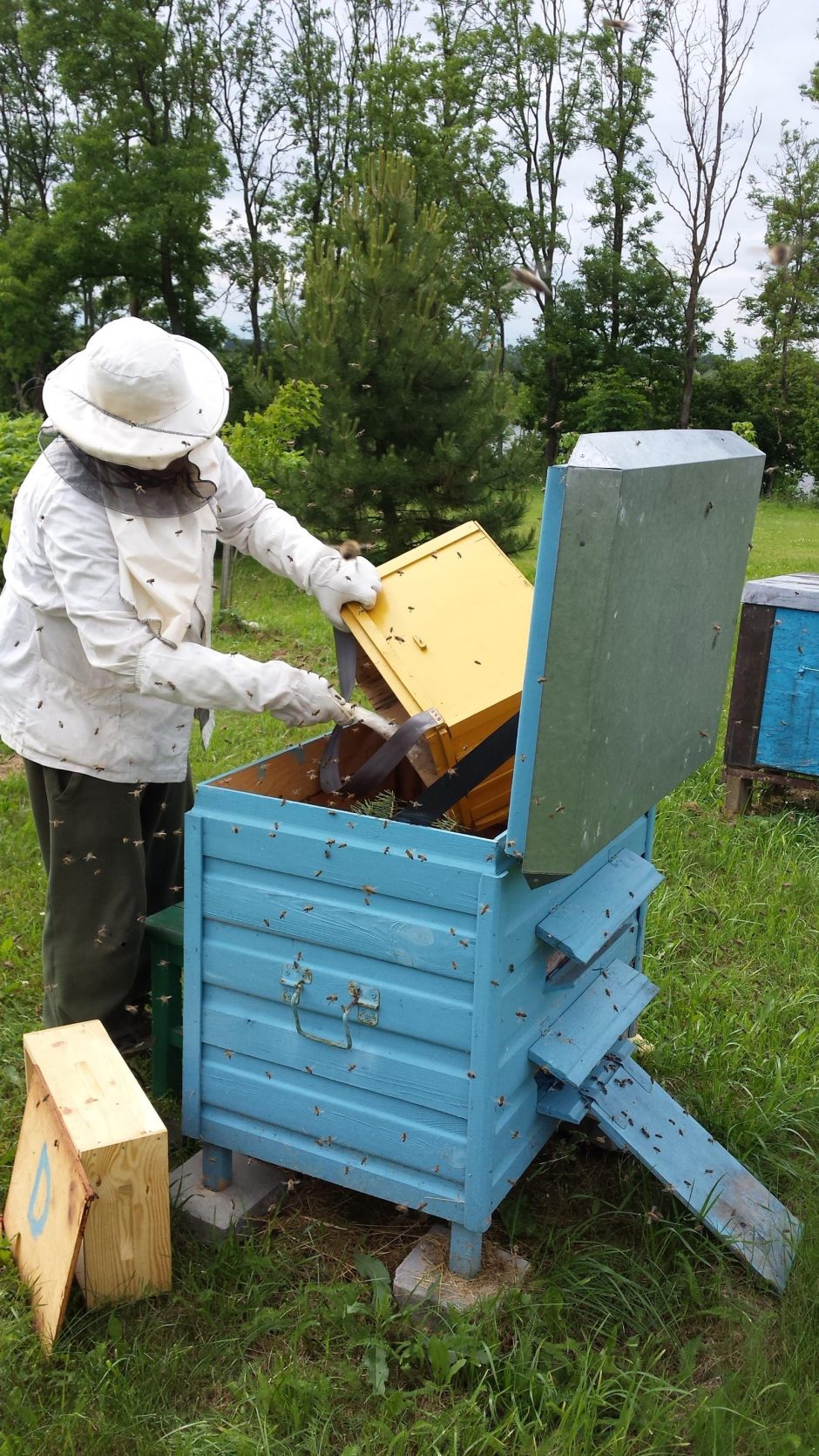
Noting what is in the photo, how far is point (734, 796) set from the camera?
4.29m

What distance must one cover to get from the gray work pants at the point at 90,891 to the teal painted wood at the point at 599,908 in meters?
0.98

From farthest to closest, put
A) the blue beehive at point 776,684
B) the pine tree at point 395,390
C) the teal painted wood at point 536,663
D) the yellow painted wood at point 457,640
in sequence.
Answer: the pine tree at point 395,390 → the blue beehive at point 776,684 → the yellow painted wood at point 457,640 → the teal painted wood at point 536,663

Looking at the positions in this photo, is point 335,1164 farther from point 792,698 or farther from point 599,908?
point 792,698

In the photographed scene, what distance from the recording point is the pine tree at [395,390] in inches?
315

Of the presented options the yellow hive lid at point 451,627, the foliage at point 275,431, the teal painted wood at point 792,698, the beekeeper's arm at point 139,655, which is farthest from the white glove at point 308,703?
the foliage at point 275,431

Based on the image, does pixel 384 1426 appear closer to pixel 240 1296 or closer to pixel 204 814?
pixel 240 1296

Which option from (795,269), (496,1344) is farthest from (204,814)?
(795,269)

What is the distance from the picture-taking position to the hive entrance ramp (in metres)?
2.02

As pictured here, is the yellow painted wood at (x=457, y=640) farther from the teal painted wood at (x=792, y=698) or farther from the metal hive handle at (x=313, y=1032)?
the teal painted wood at (x=792, y=698)

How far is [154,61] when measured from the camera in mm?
20859

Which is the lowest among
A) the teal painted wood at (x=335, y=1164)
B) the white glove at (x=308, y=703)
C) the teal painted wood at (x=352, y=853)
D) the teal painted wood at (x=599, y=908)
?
the teal painted wood at (x=335, y=1164)

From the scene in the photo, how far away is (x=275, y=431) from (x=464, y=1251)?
6.79 m

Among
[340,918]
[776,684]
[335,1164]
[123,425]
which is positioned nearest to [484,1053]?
[340,918]

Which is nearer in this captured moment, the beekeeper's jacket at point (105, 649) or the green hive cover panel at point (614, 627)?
the green hive cover panel at point (614, 627)
